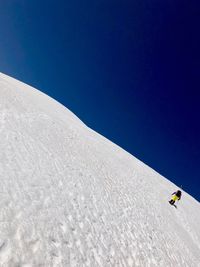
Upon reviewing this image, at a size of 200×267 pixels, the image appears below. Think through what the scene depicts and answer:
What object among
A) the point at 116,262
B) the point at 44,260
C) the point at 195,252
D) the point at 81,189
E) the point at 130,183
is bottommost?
the point at 44,260

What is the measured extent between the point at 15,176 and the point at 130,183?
1036cm

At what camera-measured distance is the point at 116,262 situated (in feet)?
28.2

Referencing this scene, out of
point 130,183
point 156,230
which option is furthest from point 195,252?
point 130,183

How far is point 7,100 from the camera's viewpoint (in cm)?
1694

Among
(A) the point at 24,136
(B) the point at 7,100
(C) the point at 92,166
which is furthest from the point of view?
(B) the point at 7,100

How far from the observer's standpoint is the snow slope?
710 cm

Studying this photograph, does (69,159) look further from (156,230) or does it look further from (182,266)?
(182,266)

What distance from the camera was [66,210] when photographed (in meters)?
9.16

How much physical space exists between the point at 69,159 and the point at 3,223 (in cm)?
739

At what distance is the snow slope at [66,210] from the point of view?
23.3 ft

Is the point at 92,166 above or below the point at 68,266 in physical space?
above

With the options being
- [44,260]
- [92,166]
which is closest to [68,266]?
[44,260]

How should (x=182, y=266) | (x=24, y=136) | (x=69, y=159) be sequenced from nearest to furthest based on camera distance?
1. (x=182, y=266)
2. (x=24, y=136)
3. (x=69, y=159)

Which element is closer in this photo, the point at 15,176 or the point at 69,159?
the point at 15,176
